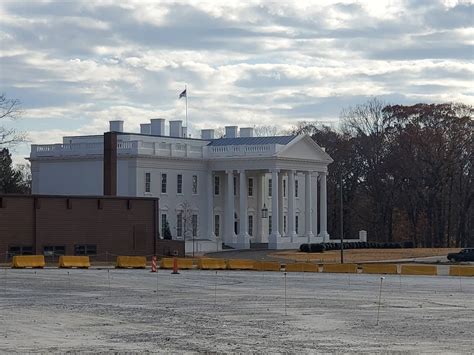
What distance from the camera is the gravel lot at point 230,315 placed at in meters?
26.5

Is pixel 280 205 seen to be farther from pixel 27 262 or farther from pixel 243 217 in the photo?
pixel 27 262

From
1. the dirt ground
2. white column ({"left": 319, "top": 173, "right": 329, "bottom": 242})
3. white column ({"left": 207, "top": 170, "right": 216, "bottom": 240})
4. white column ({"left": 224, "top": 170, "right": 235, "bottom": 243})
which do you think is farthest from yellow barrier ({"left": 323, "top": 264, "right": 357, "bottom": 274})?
white column ({"left": 319, "top": 173, "right": 329, "bottom": 242})

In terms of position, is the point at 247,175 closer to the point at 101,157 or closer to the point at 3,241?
the point at 101,157

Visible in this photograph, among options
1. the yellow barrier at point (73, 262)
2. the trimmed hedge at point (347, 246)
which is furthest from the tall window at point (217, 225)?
the yellow barrier at point (73, 262)

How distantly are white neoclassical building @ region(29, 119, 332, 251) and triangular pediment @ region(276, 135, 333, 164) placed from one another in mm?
96

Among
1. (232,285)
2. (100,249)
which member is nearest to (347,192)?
(100,249)

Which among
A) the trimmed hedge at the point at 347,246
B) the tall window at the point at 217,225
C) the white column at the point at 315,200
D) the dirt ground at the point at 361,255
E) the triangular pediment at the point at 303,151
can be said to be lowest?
the dirt ground at the point at 361,255

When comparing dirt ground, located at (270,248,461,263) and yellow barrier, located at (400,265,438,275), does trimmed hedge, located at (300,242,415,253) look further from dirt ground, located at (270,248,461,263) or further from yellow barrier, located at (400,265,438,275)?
yellow barrier, located at (400,265,438,275)

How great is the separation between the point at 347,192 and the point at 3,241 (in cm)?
5576

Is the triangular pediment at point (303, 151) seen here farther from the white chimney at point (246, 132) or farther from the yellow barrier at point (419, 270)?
the yellow barrier at point (419, 270)

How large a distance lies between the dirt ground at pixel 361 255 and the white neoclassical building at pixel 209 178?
845 centimetres

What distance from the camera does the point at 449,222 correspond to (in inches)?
4793

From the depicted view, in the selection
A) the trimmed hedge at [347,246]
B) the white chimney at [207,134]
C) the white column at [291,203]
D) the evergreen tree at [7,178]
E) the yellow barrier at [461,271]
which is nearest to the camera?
the yellow barrier at [461,271]

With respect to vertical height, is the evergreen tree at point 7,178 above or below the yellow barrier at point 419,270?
above
